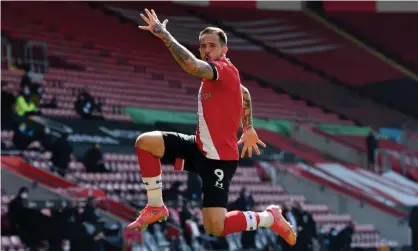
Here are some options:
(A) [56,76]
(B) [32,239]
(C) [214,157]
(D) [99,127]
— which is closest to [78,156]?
(D) [99,127]

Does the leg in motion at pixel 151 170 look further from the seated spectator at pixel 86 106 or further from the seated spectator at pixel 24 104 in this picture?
the seated spectator at pixel 86 106

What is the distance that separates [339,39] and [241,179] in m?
8.25

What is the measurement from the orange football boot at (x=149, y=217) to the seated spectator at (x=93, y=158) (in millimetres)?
10552

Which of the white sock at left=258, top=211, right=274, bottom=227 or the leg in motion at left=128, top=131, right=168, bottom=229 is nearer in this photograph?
the leg in motion at left=128, top=131, right=168, bottom=229

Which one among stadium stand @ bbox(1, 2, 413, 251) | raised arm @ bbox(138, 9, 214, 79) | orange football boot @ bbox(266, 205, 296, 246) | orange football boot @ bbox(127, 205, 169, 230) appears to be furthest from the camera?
stadium stand @ bbox(1, 2, 413, 251)

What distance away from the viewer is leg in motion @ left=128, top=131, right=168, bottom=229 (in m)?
7.13

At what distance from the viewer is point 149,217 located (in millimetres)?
7094

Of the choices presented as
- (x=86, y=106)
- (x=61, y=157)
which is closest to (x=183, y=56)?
(x=61, y=157)

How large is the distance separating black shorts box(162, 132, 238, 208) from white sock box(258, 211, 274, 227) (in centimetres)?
57

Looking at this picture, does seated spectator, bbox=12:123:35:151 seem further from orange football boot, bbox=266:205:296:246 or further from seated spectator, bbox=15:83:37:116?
orange football boot, bbox=266:205:296:246

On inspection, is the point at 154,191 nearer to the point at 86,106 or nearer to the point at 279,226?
the point at 279,226

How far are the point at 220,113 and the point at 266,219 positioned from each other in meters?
1.23

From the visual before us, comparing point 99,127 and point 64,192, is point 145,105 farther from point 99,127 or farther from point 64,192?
point 64,192

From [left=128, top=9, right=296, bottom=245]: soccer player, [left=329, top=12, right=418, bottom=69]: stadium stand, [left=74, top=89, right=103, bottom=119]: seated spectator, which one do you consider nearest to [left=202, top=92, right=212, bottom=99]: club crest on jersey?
[left=128, top=9, right=296, bottom=245]: soccer player
